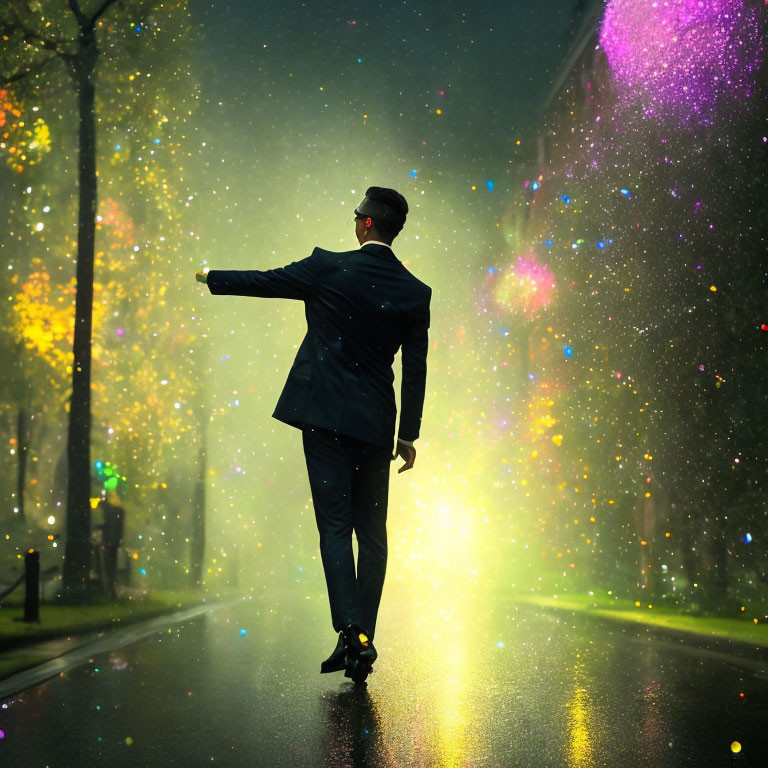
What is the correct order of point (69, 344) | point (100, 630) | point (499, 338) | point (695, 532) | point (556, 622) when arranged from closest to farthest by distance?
point (100, 630)
point (556, 622)
point (695, 532)
point (69, 344)
point (499, 338)

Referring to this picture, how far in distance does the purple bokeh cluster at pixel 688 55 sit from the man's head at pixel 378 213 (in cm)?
519

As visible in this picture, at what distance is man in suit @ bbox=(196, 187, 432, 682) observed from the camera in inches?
185

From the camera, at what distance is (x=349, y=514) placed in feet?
15.7

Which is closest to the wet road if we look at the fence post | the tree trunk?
the fence post

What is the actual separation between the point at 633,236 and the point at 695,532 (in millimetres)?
3487

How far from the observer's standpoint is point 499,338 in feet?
68.2

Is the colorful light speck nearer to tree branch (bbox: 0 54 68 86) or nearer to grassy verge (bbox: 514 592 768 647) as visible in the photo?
grassy verge (bbox: 514 592 768 647)

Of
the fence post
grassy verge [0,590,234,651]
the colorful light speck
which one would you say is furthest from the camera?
the colorful light speck

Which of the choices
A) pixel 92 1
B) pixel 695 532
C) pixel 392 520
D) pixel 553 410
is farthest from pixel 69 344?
pixel 392 520

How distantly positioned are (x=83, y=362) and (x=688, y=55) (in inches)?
324

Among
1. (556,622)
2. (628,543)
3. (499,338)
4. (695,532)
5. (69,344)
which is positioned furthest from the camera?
(499,338)

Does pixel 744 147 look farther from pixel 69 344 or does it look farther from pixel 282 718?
pixel 69 344

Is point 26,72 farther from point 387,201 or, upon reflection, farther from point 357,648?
point 357,648

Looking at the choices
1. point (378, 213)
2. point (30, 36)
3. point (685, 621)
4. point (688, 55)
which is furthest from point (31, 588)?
point (30, 36)
